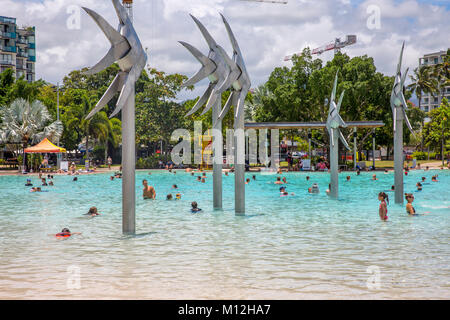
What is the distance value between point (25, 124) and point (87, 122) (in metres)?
6.90

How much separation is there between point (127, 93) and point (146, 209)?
31.0 ft

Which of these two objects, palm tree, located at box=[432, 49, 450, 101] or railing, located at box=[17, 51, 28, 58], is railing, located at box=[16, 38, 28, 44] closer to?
railing, located at box=[17, 51, 28, 58]

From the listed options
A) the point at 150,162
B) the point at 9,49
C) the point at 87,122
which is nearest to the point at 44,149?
the point at 87,122

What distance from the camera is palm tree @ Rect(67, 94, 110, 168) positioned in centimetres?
5769

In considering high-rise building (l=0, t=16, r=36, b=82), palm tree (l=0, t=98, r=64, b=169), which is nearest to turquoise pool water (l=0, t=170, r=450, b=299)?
palm tree (l=0, t=98, r=64, b=169)

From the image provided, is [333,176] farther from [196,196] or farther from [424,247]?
[424,247]

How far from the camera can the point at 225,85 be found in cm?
1551

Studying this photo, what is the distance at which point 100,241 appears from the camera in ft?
42.7

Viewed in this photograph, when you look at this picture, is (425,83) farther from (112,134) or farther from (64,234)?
(64,234)

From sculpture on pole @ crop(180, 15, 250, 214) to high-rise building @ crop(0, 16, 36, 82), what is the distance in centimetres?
7590

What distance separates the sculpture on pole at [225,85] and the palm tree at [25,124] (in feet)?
127

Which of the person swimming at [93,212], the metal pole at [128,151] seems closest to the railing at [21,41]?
the person swimming at [93,212]
